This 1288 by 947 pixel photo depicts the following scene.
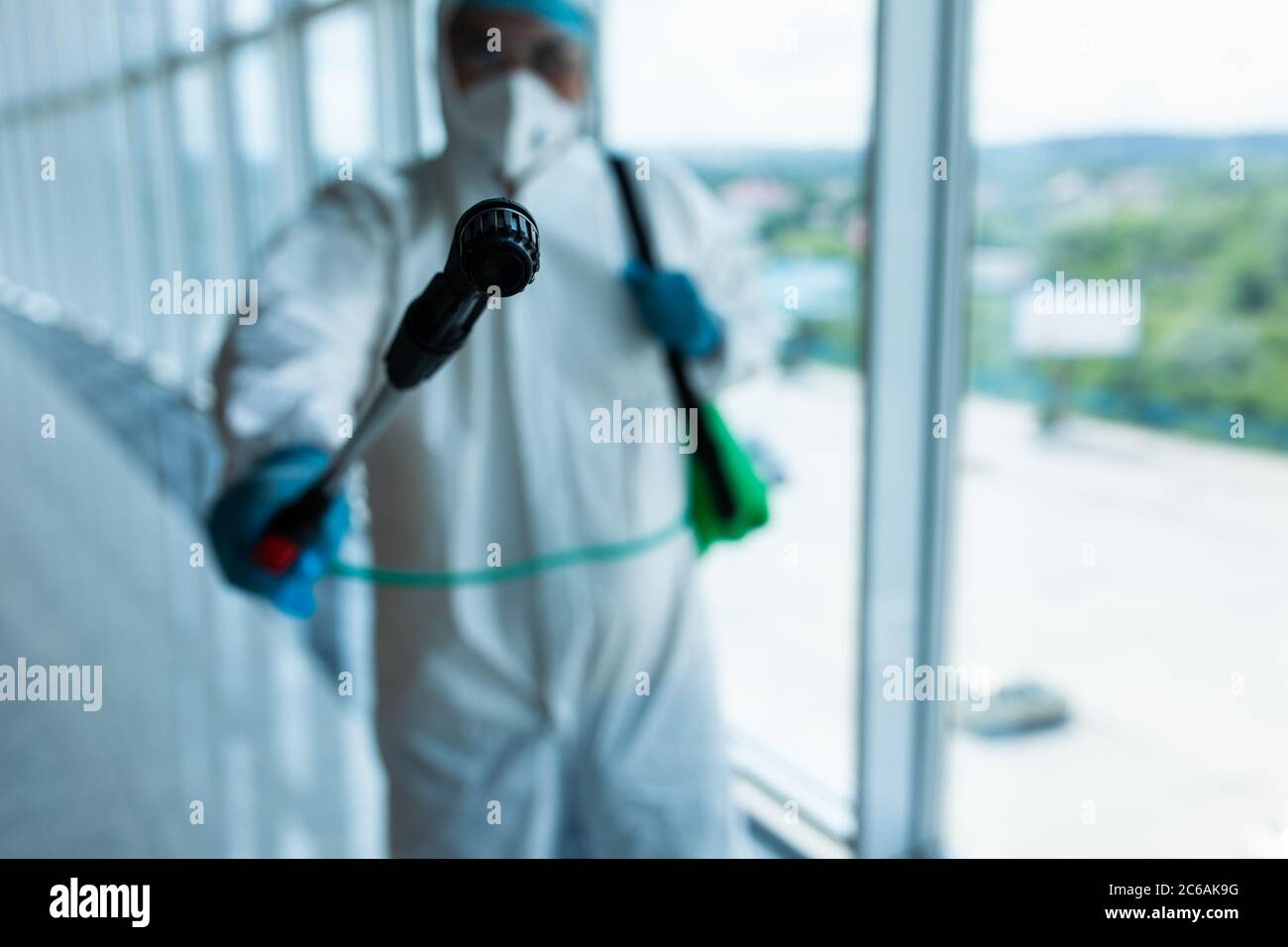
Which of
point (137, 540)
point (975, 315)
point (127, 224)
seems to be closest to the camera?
point (975, 315)

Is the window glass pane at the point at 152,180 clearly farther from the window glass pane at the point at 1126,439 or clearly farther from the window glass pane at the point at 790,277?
the window glass pane at the point at 1126,439

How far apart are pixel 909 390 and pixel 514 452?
1.89 feet

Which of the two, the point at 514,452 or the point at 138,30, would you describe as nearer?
the point at 514,452

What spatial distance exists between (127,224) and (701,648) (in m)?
3.27

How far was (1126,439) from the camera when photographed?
4.43 feet

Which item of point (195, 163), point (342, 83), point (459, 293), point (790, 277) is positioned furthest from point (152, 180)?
point (459, 293)

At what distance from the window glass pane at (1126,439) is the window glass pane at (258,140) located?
220cm

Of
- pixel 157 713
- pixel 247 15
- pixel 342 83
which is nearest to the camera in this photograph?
pixel 157 713

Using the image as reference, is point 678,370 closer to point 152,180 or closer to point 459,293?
point 459,293

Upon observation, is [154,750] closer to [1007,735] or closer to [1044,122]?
[1007,735]

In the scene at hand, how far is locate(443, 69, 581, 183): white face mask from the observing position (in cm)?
93
